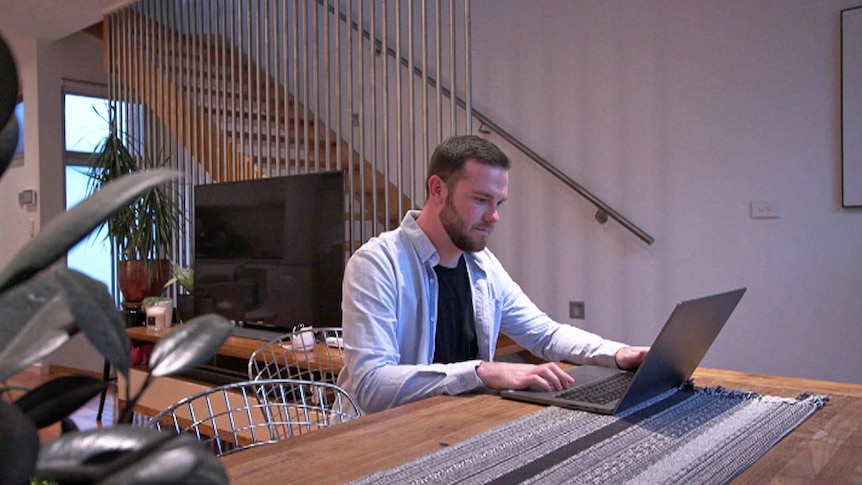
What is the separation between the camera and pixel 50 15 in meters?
5.16

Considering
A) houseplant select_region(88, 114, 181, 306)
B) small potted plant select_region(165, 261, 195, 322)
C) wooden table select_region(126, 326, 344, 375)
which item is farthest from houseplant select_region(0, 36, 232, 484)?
houseplant select_region(88, 114, 181, 306)

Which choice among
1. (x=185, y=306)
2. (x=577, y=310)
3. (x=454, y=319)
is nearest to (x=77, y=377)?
(x=454, y=319)

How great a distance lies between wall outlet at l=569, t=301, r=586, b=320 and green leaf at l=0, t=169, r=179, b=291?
3669mm

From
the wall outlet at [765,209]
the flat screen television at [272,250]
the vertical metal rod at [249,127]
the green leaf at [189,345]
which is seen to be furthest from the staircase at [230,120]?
the green leaf at [189,345]

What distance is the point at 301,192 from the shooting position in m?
3.34

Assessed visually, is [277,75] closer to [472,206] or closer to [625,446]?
[472,206]

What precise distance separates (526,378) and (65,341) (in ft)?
3.71

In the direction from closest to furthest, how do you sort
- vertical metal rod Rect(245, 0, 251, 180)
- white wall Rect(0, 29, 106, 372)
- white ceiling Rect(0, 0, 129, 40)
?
vertical metal rod Rect(245, 0, 251, 180)
white ceiling Rect(0, 0, 129, 40)
white wall Rect(0, 29, 106, 372)

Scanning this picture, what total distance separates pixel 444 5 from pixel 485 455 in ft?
12.7

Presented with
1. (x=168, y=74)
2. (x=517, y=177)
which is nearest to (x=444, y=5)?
(x=517, y=177)

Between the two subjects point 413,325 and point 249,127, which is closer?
point 413,325

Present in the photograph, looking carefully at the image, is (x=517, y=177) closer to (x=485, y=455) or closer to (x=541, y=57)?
(x=541, y=57)

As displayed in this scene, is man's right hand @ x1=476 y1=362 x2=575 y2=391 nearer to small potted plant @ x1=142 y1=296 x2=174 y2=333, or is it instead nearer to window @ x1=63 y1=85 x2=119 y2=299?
small potted plant @ x1=142 y1=296 x2=174 y2=333

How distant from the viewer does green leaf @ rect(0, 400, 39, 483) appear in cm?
26
